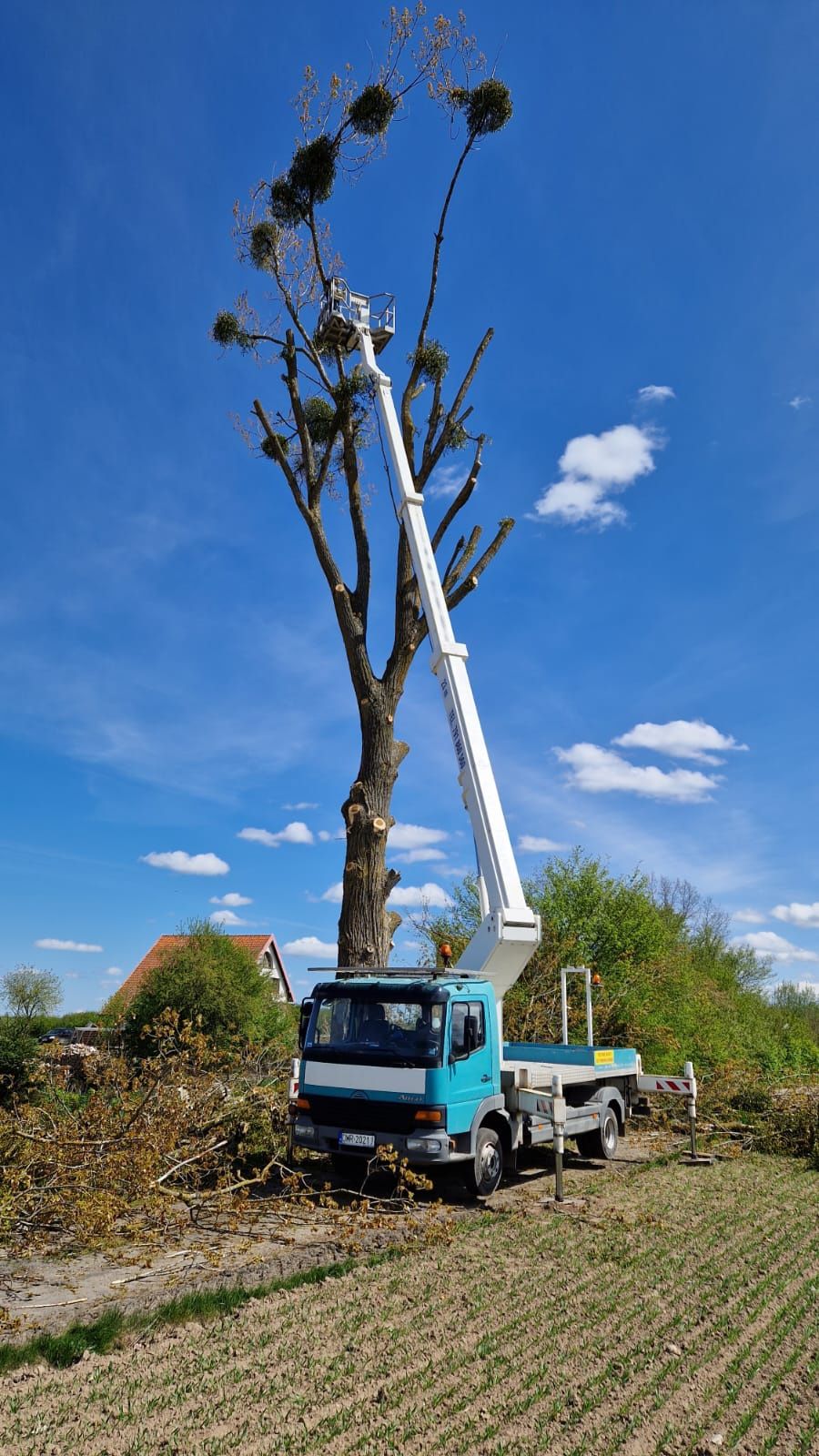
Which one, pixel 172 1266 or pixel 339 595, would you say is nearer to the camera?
pixel 172 1266

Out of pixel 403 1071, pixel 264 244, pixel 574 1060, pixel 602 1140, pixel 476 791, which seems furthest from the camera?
pixel 264 244

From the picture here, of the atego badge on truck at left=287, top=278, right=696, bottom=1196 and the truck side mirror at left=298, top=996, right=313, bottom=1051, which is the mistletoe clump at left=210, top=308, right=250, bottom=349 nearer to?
the atego badge on truck at left=287, top=278, right=696, bottom=1196

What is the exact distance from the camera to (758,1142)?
1356cm

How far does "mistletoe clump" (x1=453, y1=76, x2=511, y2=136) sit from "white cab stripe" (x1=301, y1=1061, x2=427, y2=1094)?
1488cm

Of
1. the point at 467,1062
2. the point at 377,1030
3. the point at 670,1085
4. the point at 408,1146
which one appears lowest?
the point at 408,1146

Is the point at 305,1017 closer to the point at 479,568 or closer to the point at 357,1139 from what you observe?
the point at 357,1139

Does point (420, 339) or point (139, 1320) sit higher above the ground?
point (420, 339)

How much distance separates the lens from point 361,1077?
9461 millimetres

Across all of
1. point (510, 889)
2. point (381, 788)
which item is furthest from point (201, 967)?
point (510, 889)

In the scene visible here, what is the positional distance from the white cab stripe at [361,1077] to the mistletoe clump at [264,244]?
14.0 m

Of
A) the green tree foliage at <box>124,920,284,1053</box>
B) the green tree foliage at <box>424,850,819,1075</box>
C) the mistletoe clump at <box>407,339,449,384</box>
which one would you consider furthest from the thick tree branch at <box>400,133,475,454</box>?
the green tree foliage at <box>124,920,284,1053</box>

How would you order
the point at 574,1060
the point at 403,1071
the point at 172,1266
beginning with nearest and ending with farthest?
the point at 172,1266 → the point at 403,1071 → the point at 574,1060

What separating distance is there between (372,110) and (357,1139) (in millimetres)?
15193

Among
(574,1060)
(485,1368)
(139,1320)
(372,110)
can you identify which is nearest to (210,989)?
(574,1060)
